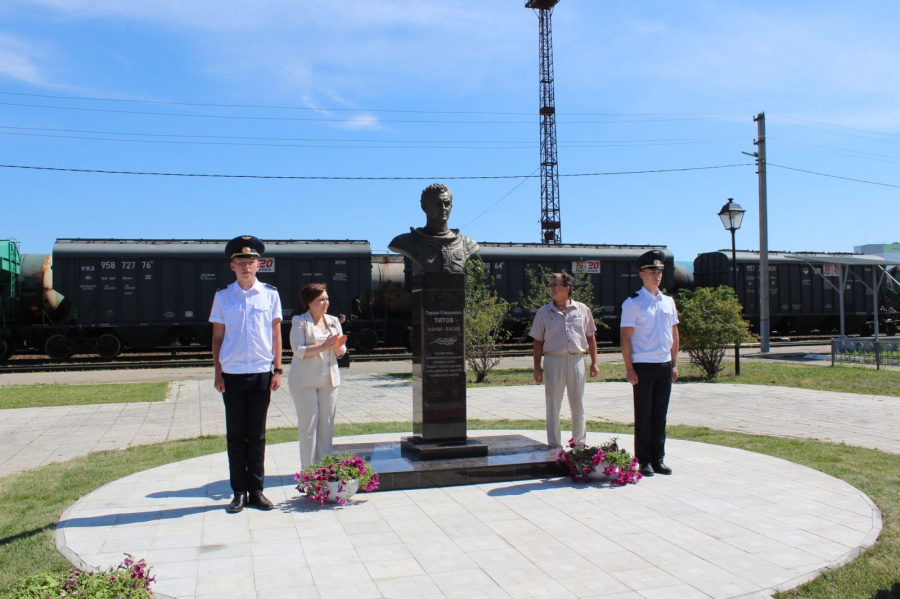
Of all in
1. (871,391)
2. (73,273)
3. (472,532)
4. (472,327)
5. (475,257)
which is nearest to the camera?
(472,532)

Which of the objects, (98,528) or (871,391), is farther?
(871,391)

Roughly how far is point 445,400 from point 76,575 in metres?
3.99

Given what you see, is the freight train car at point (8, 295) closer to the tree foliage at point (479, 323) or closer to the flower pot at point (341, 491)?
the tree foliage at point (479, 323)

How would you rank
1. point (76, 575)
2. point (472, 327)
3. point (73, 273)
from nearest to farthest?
point (76, 575)
point (472, 327)
point (73, 273)

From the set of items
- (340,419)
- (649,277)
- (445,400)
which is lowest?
(340,419)

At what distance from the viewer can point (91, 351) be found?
22.0 m

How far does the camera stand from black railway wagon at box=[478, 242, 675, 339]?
25484 mm

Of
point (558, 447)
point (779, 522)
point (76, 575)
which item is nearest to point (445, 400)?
point (558, 447)

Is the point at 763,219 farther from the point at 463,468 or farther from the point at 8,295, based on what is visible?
the point at 8,295

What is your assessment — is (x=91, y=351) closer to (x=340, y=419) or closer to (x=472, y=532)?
(x=340, y=419)

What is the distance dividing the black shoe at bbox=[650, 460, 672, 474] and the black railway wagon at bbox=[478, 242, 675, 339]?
719 inches

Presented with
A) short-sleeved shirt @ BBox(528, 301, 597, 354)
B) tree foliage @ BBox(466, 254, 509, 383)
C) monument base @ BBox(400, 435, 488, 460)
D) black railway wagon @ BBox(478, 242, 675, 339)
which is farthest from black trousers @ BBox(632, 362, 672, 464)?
black railway wagon @ BBox(478, 242, 675, 339)

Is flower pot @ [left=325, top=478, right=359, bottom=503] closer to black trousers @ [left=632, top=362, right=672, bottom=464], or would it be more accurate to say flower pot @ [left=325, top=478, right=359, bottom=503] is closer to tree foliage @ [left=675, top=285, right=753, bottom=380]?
black trousers @ [left=632, top=362, right=672, bottom=464]

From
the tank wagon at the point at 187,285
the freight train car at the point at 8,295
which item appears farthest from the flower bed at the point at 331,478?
the freight train car at the point at 8,295
